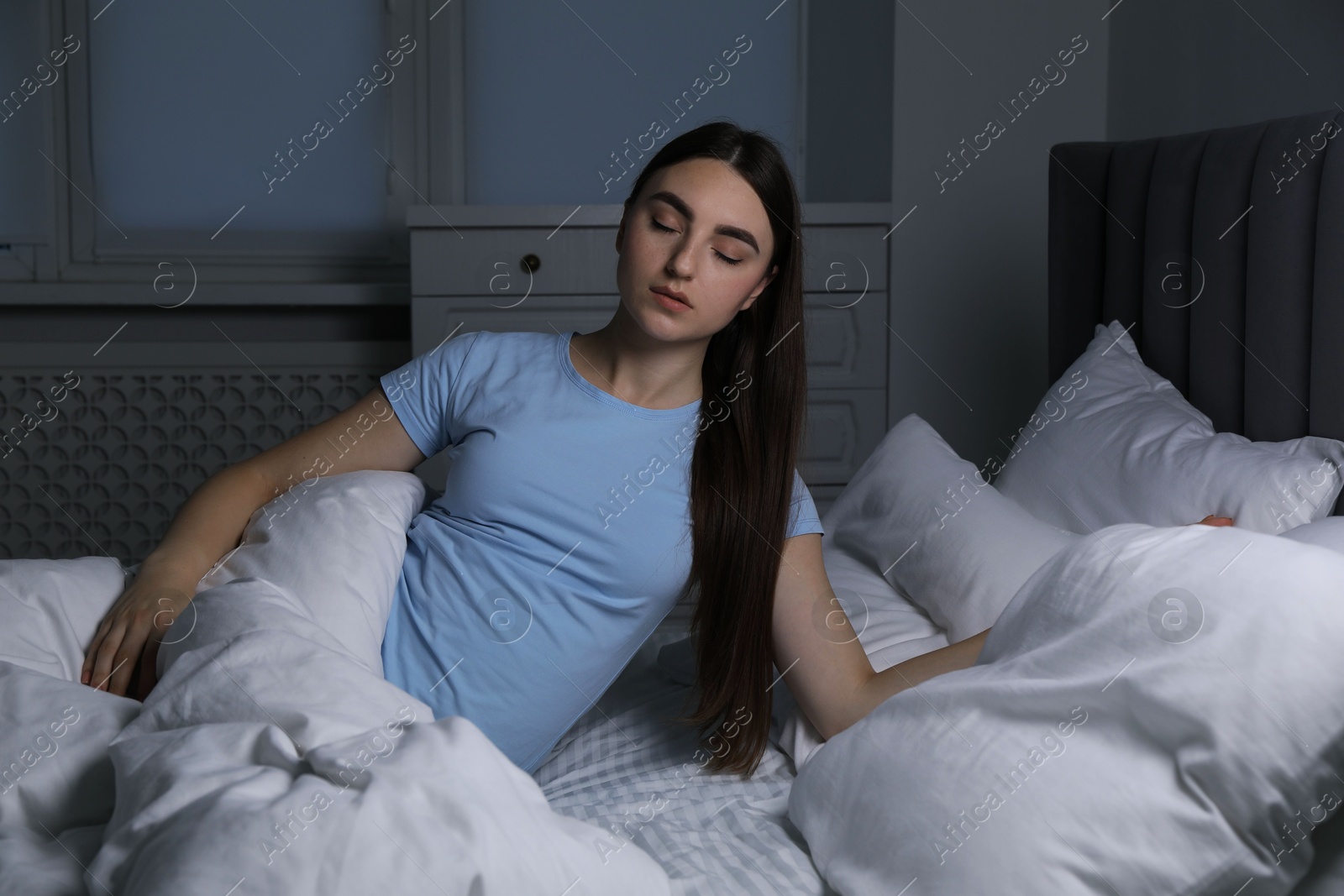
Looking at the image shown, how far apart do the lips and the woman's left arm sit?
277 millimetres

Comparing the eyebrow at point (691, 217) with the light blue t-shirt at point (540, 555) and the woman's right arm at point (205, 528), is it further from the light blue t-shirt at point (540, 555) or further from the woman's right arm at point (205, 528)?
the woman's right arm at point (205, 528)

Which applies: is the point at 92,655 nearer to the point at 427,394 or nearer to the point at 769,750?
the point at 427,394

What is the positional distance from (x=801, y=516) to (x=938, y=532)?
0.21 meters

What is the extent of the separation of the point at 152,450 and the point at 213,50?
1.03 meters

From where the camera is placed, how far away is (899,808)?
0.73 metres

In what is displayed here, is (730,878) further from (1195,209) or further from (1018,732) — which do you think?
(1195,209)

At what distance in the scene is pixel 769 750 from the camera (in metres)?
1.10

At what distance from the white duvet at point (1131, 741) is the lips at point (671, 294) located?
45 cm

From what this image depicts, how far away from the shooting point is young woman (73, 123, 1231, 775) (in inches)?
40.6

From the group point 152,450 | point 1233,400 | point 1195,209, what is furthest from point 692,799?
point 152,450

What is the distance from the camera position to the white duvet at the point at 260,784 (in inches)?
21.8

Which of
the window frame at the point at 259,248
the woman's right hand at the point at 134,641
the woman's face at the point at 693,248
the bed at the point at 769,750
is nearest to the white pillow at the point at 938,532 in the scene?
the bed at the point at 769,750

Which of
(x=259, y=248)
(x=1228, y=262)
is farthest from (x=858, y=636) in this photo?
(x=259, y=248)

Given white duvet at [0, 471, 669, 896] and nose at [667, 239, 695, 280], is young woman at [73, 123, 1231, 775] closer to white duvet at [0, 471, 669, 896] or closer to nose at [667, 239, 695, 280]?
nose at [667, 239, 695, 280]
